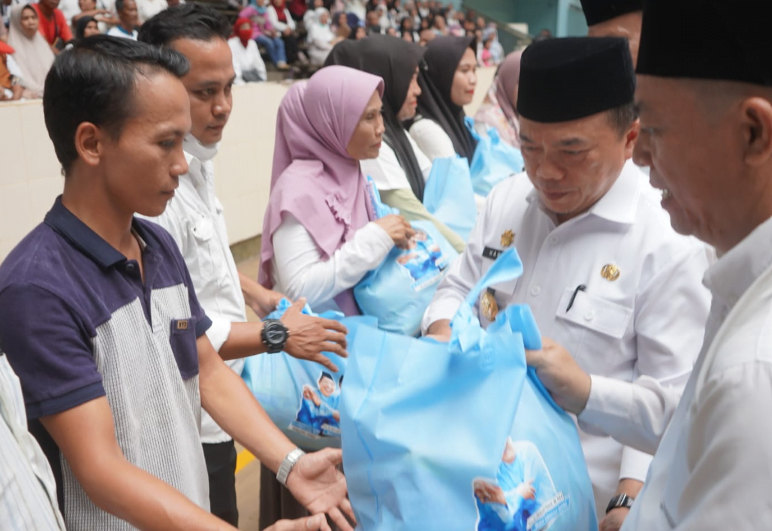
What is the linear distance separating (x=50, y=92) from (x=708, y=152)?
3.47 ft

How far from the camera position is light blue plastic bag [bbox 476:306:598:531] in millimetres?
1028

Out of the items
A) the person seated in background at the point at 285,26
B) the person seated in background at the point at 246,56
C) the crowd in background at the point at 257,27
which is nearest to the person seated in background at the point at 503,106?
the crowd in background at the point at 257,27

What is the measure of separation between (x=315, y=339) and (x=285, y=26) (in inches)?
336

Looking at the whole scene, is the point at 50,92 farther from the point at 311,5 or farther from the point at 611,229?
the point at 311,5

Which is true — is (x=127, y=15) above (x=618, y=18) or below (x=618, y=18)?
below

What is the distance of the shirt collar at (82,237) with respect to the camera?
1.15 m

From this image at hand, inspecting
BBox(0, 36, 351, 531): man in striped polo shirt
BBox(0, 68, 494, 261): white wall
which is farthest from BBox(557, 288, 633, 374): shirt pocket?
BBox(0, 68, 494, 261): white wall

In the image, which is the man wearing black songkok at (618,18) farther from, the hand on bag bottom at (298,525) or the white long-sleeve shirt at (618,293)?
the hand on bag bottom at (298,525)

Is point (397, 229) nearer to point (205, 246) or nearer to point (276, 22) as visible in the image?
point (205, 246)

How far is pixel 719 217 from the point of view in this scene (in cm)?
79

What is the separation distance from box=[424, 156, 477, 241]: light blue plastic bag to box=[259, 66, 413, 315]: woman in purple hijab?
0.49 metres

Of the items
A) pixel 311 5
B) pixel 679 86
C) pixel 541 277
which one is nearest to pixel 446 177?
pixel 541 277

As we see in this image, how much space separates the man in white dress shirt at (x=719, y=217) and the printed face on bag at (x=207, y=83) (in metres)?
1.25

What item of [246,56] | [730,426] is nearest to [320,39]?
[246,56]
